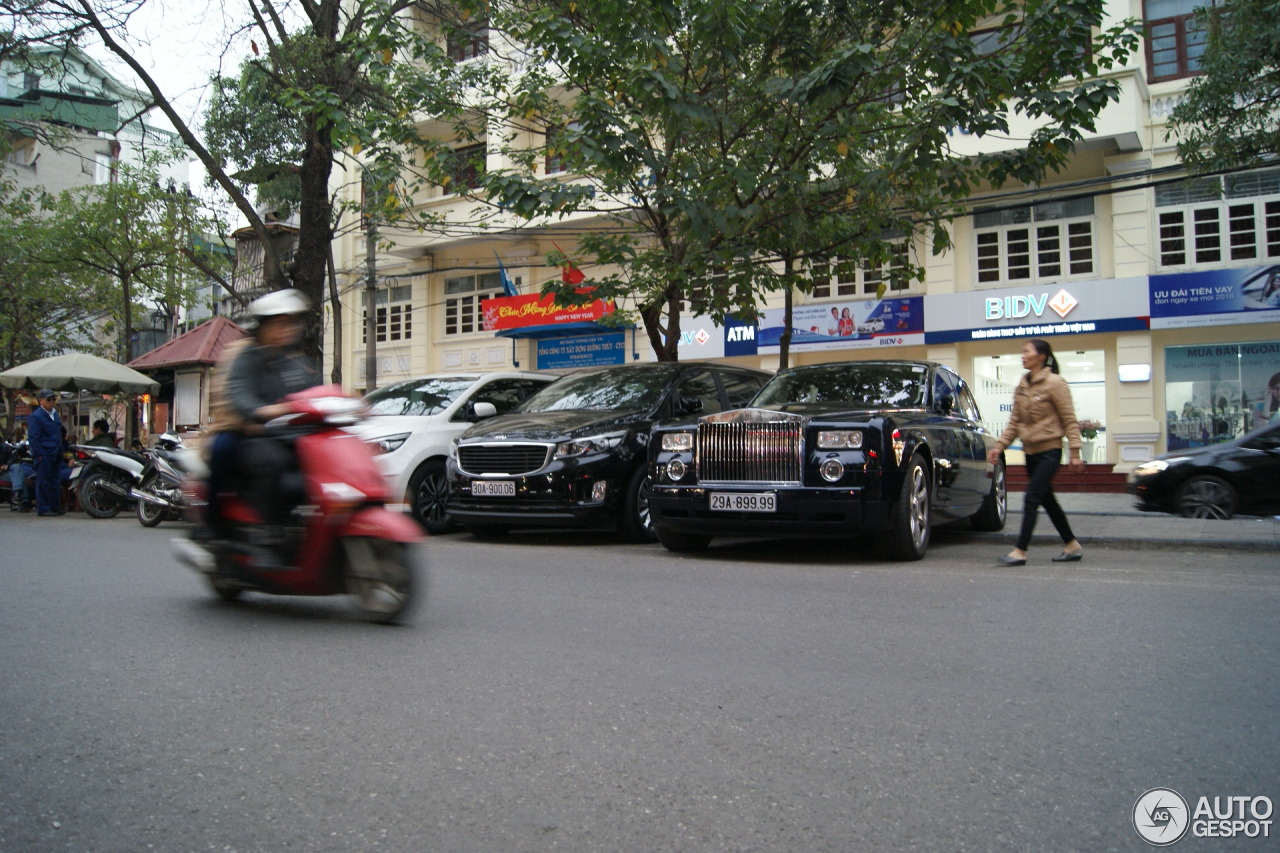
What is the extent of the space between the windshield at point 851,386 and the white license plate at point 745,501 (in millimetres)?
1202

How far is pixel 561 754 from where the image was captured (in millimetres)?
3152

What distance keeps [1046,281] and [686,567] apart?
617 inches

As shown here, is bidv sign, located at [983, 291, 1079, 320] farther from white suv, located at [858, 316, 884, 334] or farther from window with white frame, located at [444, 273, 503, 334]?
window with white frame, located at [444, 273, 503, 334]

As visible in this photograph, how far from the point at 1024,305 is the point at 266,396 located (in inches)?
722

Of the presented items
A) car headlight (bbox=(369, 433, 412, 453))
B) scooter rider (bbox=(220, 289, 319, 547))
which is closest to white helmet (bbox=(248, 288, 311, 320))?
scooter rider (bbox=(220, 289, 319, 547))

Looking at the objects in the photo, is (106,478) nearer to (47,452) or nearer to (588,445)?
(47,452)

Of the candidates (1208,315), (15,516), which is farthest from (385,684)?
(1208,315)

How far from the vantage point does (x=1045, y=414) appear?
8.01 m

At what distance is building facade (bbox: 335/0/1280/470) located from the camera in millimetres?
18797

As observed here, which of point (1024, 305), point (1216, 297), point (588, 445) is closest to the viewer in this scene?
point (588, 445)

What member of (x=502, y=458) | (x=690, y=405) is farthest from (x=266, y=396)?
(x=690, y=405)

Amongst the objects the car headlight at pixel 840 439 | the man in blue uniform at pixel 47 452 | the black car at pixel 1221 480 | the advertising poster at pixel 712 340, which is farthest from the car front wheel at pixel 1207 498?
the man in blue uniform at pixel 47 452

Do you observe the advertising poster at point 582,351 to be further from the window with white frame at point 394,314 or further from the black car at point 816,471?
the black car at point 816,471
